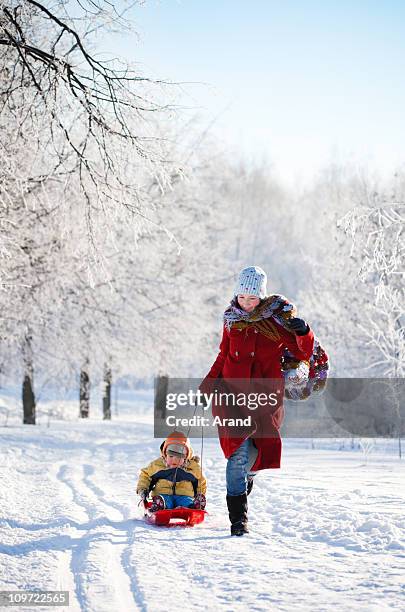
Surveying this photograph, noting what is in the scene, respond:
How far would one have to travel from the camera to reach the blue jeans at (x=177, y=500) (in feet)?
19.1

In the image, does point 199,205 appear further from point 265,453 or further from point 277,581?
point 277,581

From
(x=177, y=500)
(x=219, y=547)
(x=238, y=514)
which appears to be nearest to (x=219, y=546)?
(x=219, y=547)

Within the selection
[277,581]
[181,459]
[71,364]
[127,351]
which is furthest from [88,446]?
[277,581]

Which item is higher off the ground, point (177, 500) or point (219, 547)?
point (177, 500)

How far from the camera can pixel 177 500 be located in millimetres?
5879

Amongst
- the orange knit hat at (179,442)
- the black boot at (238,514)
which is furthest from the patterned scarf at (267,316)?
the orange knit hat at (179,442)

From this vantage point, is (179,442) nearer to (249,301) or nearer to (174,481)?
(174,481)

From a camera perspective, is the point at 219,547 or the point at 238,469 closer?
the point at 219,547

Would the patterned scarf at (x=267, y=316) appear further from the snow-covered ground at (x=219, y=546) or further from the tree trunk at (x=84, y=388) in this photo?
the tree trunk at (x=84, y=388)

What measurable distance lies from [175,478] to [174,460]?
160 millimetres

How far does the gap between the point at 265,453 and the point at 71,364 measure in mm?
12002

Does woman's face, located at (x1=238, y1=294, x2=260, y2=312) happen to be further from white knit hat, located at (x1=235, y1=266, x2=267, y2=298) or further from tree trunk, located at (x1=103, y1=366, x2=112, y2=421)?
tree trunk, located at (x1=103, y1=366, x2=112, y2=421)

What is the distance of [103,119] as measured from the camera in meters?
6.79

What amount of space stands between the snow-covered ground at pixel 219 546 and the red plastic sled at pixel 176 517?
0.11 m
